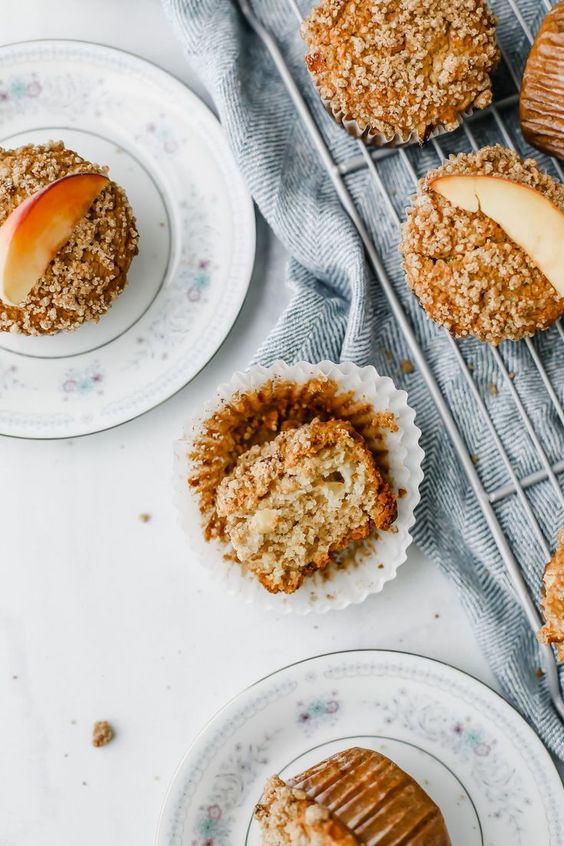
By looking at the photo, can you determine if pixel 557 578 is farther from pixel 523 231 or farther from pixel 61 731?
pixel 61 731

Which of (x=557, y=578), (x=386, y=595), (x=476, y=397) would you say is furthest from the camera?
(x=386, y=595)

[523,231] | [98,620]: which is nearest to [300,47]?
[523,231]

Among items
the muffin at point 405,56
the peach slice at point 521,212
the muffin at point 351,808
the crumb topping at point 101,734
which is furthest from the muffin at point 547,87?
the crumb topping at point 101,734

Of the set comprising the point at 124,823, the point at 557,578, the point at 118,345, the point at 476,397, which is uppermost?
the point at 118,345

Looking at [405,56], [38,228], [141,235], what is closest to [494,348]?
[405,56]

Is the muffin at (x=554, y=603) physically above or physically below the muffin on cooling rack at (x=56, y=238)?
below

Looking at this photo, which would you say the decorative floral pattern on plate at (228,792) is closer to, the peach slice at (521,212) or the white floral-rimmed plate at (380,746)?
the white floral-rimmed plate at (380,746)

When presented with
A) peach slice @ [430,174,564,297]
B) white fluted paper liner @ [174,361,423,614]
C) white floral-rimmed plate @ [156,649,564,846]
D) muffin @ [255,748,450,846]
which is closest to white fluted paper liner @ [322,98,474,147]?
peach slice @ [430,174,564,297]
